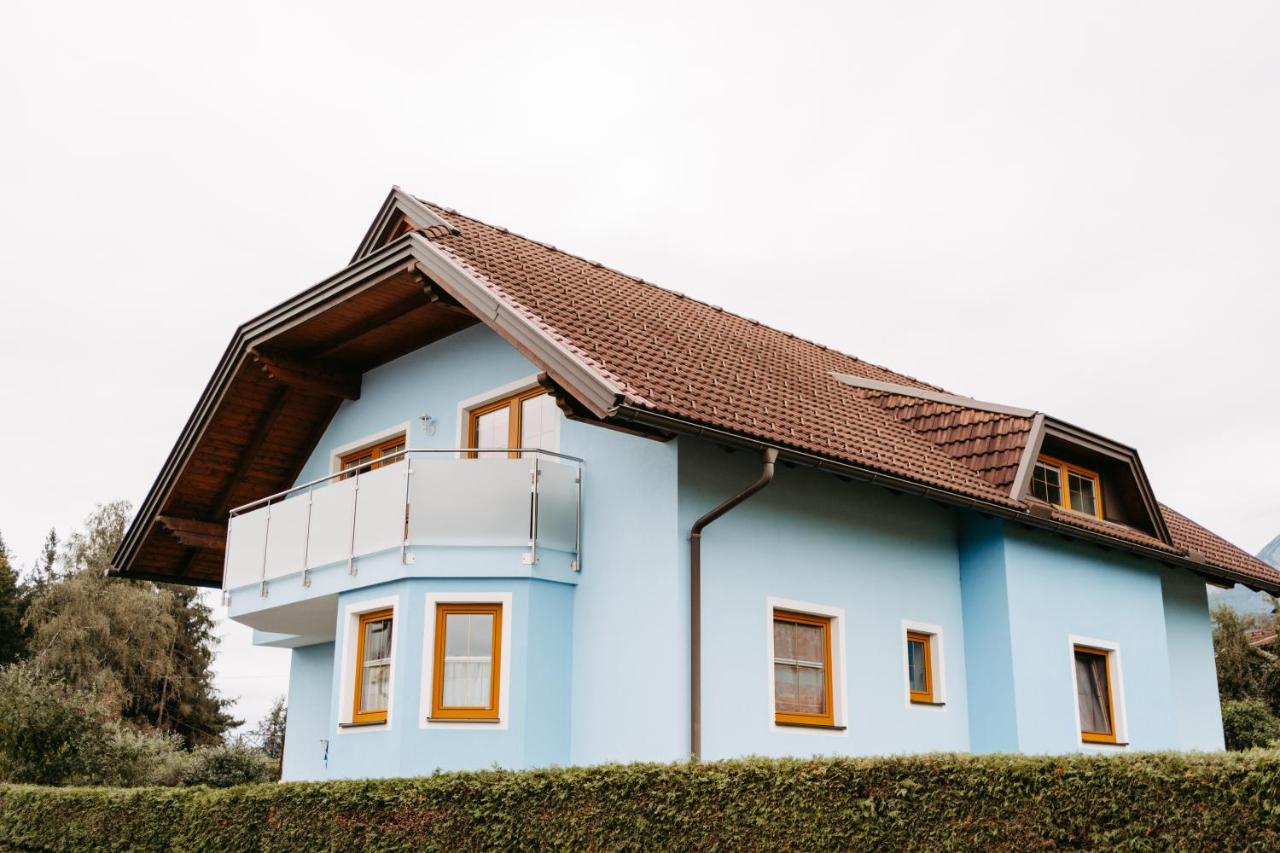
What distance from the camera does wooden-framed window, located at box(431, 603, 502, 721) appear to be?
11.9m

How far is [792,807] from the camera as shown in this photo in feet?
25.4

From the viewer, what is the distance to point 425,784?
31.6 ft

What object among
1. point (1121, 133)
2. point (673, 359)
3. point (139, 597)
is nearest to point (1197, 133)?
point (1121, 133)

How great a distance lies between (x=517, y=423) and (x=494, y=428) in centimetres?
46

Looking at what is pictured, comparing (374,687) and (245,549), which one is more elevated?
(245,549)

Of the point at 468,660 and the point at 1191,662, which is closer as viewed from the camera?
the point at 468,660

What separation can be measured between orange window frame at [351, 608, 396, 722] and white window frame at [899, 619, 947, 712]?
5.42m

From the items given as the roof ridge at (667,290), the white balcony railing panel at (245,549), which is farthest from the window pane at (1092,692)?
the white balcony railing panel at (245,549)

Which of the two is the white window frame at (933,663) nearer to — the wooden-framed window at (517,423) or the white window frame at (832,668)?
the white window frame at (832,668)

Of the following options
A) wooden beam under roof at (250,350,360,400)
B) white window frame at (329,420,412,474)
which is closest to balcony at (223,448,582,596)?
white window frame at (329,420,412,474)

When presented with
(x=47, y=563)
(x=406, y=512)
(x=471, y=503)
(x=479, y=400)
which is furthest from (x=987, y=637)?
(x=47, y=563)

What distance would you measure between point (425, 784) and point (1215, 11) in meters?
11.9

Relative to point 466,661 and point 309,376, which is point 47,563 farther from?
point 466,661

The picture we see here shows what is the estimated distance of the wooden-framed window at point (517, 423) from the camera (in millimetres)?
13297
